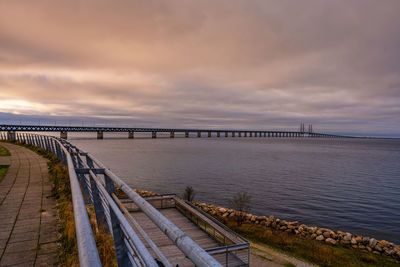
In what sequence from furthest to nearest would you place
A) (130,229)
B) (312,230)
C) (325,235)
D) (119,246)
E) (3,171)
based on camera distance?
(312,230)
(325,235)
(3,171)
(119,246)
(130,229)

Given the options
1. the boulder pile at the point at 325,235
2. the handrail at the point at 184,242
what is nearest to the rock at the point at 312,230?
the boulder pile at the point at 325,235

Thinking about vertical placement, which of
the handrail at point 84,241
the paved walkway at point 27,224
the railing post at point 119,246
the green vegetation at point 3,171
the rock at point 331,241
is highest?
the handrail at point 84,241

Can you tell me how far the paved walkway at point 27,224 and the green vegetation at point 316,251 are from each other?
12128 mm

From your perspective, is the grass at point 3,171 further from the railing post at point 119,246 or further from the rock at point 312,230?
the rock at point 312,230

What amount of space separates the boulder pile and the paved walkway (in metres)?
13.5

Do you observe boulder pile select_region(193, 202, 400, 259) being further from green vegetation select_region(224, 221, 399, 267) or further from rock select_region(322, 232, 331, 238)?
green vegetation select_region(224, 221, 399, 267)

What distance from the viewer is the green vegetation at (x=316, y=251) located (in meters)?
13.0

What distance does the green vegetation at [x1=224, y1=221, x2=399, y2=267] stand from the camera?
12969mm

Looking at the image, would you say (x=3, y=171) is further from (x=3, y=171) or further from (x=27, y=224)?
(x=27, y=224)

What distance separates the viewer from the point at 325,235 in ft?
53.2

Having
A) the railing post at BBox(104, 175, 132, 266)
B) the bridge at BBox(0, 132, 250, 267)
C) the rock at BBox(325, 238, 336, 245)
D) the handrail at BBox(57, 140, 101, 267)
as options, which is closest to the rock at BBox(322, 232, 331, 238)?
the rock at BBox(325, 238, 336, 245)

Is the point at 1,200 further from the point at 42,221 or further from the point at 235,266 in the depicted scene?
the point at 235,266

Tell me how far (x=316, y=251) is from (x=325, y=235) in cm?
298

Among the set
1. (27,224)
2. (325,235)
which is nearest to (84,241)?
(27,224)
